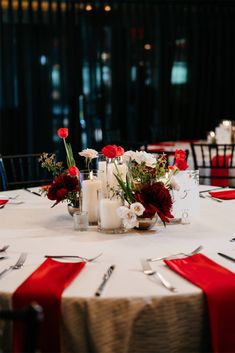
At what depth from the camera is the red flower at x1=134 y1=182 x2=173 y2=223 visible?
1891 millimetres

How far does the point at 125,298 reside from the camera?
1.37m

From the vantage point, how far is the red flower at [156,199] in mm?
1891

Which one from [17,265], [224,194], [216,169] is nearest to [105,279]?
[17,265]

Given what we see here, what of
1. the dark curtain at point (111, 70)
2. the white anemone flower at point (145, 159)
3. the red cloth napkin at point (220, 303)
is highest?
the dark curtain at point (111, 70)

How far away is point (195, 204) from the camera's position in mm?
2131

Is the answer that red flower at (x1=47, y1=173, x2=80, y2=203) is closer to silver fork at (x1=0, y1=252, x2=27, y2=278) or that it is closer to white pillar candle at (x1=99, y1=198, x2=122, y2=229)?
white pillar candle at (x1=99, y1=198, x2=122, y2=229)

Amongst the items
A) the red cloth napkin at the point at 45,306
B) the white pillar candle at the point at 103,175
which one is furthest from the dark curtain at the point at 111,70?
the red cloth napkin at the point at 45,306

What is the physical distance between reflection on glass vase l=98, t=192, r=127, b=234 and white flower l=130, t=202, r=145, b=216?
0.33 ft

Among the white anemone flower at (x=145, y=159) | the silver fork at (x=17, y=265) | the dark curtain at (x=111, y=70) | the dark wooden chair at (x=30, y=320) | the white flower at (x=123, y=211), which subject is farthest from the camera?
the dark curtain at (x=111, y=70)

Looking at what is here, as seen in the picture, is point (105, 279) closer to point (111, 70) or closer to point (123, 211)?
point (123, 211)

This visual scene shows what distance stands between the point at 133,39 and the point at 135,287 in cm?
600

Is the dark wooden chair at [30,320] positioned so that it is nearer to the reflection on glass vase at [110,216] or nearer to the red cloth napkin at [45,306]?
the red cloth napkin at [45,306]

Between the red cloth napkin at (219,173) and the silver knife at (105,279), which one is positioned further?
the red cloth napkin at (219,173)

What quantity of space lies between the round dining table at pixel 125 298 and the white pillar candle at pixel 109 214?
0.29ft
